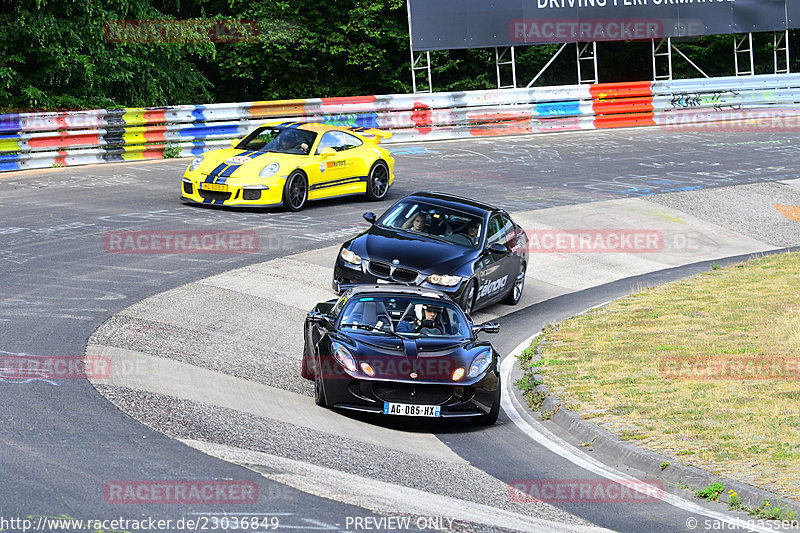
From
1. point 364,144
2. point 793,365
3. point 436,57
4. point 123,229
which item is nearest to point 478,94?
point 436,57

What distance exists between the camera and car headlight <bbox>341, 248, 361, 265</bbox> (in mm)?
14938

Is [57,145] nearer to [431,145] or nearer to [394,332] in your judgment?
[431,145]

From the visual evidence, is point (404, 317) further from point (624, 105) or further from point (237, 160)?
point (624, 105)

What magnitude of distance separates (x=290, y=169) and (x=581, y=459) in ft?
39.3

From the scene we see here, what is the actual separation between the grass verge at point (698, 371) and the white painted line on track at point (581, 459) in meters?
0.44

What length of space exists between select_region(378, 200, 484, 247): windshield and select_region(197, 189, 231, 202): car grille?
4918 mm

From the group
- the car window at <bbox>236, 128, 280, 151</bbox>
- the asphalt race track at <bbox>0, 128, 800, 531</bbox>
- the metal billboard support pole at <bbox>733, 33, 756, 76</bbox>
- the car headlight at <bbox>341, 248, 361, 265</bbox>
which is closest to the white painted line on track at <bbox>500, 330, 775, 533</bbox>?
the asphalt race track at <bbox>0, 128, 800, 531</bbox>

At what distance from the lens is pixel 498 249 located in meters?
15.9

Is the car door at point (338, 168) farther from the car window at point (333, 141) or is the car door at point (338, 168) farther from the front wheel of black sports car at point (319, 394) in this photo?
the front wheel of black sports car at point (319, 394)

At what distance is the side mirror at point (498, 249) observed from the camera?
51.6ft

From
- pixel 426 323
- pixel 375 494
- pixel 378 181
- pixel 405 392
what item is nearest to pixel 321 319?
pixel 426 323

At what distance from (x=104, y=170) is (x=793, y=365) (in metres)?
17.6

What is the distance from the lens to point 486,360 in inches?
425

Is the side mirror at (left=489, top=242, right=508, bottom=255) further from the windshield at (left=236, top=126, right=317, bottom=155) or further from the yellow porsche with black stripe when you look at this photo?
the windshield at (left=236, top=126, right=317, bottom=155)
